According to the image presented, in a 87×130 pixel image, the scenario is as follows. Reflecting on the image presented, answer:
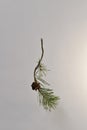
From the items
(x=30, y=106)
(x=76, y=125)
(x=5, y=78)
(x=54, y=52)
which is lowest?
(x=76, y=125)

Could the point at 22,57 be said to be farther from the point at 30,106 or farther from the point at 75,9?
the point at 75,9

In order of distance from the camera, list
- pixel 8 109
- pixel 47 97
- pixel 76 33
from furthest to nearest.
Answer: pixel 76 33
pixel 8 109
pixel 47 97

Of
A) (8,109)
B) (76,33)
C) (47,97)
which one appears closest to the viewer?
(47,97)

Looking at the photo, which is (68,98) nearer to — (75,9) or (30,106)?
(30,106)

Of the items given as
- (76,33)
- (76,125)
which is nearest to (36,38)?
(76,33)

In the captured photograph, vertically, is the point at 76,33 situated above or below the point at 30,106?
above

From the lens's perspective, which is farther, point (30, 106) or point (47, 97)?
point (30, 106)

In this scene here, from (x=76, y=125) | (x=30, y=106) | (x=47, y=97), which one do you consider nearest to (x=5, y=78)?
(x=30, y=106)
